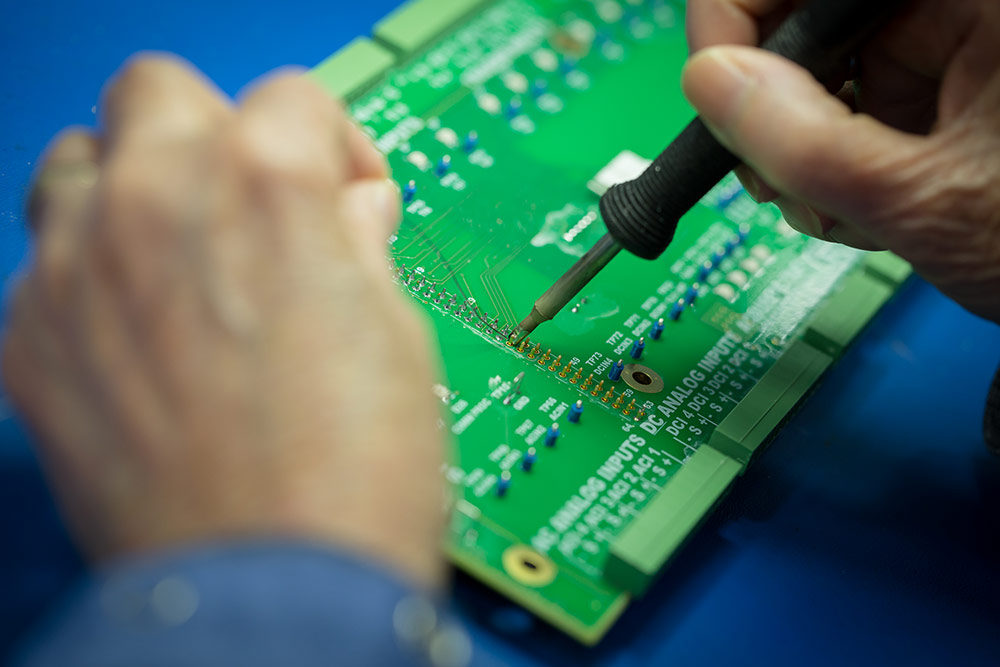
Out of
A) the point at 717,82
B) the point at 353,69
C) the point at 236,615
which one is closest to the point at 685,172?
the point at 717,82

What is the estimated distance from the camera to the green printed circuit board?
148cm

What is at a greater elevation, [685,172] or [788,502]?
[685,172]

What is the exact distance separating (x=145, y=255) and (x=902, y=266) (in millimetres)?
1467

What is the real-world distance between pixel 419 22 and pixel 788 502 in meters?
1.24

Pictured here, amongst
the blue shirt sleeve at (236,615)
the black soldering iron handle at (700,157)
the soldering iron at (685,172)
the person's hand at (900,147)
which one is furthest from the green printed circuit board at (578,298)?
the blue shirt sleeve at (236,615)

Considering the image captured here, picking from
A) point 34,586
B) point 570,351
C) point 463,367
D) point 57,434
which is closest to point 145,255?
point 57,434

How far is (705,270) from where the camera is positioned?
191 cm

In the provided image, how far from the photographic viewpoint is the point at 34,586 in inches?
→ 52.6

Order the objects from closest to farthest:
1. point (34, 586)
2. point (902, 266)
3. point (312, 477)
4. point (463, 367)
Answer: point (312, 477), point (34, 586), point (463, 367), point (902, 266)

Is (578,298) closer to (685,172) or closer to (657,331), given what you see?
(657,331)

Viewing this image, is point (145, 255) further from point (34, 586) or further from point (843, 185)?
point (843, 185)

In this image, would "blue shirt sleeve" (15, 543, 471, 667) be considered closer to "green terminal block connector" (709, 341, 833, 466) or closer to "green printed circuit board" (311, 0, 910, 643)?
"green printed circuit board" (311, 0, 910, 643)

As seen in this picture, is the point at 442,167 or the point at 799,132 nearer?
the point at 799,132

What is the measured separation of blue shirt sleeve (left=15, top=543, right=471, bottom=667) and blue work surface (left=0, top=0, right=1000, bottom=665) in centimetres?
49
